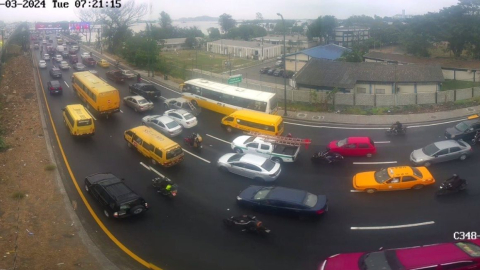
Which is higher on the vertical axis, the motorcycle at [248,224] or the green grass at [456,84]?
the green grass at [456,84]

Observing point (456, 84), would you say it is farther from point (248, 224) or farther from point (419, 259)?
point (419, 259)

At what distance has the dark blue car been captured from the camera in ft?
36.1

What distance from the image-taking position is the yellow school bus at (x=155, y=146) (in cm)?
1449

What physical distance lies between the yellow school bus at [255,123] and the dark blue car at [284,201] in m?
5.83

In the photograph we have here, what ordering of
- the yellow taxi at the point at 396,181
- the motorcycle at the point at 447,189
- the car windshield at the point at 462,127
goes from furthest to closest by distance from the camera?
the car windshield at the point at 462,127 < the yellow taxi at the point at 396,181 < the motorcycle at the point at 447,189

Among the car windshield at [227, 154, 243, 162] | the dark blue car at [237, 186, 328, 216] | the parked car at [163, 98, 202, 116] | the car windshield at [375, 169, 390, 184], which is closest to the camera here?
the dark blue car at [237, 186, 328, 216]

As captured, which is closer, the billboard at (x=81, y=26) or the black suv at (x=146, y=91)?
the black suv at (x=146, y=91)

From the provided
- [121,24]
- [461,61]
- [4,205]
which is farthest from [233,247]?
[121,24]

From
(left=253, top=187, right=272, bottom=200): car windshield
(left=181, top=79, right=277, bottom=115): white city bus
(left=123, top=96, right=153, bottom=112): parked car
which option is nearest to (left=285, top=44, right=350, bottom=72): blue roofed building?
(left=181, top=79, right=277, bottom=115): white city bus

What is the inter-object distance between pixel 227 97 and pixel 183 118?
340 cm

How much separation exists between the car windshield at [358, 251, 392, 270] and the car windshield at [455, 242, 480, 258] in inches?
61.6

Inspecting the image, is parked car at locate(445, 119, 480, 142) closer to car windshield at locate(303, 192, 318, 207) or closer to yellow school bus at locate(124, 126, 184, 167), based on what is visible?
car windshield at locate(303, 192, 318, 207)

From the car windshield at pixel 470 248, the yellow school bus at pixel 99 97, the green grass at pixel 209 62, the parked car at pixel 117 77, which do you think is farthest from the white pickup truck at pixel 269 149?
the green grass at pixel 209 62

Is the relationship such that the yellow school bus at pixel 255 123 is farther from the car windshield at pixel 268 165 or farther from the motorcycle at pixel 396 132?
the motorcycle at pixel 396 132
